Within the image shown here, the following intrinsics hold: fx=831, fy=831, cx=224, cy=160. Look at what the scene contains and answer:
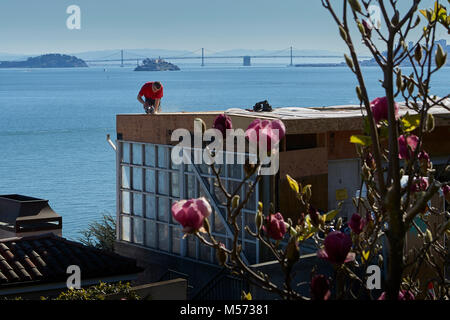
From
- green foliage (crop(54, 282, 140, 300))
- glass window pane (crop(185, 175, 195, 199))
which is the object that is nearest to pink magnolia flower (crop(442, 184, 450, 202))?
green foliage (crop(54, 282, 140, 300))

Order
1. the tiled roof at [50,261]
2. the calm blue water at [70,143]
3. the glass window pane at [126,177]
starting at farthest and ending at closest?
the calm blue water at [70,143]
the glass window pane at [126,177]
the tiled roof at [50,261]

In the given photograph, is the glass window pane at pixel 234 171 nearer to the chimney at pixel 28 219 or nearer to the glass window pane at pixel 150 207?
the glass window pane at pixel 150 207

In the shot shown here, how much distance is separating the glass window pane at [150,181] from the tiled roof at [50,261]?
2378 mm

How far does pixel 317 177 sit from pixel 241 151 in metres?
1.32

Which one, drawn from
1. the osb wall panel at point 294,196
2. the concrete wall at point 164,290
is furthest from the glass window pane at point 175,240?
the concrete wall at point 164,290

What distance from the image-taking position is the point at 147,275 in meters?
13.9

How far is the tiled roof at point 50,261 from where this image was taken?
34.5 ft

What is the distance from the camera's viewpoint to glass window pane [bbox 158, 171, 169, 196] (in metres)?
13.7

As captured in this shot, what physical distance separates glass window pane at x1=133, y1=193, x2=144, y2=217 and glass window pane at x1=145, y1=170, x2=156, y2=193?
1.05 ft

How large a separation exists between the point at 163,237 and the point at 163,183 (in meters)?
0.92

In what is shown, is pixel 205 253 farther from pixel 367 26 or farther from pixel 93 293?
pixel 367 26

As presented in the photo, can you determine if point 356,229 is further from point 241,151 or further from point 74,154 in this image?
point 74,154

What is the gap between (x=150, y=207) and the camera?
47.0ft
